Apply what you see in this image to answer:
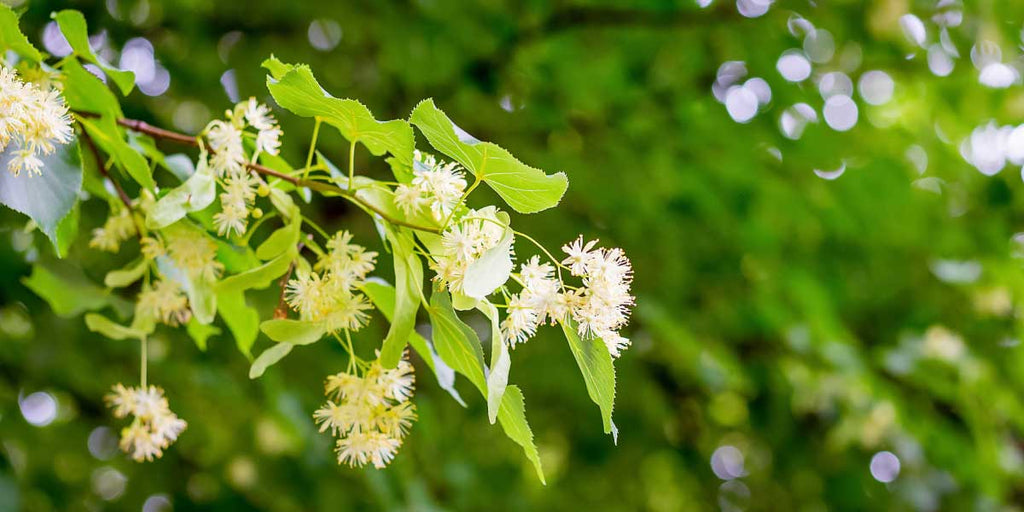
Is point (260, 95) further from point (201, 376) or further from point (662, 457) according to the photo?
point (662, 457)

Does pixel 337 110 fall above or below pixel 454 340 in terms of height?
above

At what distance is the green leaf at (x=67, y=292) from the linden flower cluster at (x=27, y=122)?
1.43 feet

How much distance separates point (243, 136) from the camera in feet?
2.87

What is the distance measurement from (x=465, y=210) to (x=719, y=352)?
6.62 ft

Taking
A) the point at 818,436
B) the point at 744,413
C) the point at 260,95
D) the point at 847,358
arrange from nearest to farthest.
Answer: the point at 260,95
the point at 847,358
the point at 818,436
the point at 744,413

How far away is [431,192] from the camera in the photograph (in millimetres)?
742

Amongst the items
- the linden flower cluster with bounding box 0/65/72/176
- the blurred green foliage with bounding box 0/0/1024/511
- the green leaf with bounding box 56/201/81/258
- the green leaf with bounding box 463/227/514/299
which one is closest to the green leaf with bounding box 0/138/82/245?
the linden flower cluster with bounding box 0/65/72/176

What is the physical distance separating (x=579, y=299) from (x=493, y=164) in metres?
0.13

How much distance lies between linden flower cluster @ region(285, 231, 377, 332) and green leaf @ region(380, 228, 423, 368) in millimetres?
34

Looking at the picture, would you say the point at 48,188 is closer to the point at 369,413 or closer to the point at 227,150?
the point at 227,150

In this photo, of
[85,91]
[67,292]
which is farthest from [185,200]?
[67,292]

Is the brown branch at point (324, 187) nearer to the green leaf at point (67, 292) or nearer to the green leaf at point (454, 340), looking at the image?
the green leaf at point (454, 340)

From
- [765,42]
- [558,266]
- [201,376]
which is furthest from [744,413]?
[558,266]

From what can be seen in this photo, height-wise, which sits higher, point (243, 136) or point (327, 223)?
point (243, 136)
